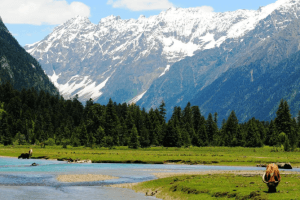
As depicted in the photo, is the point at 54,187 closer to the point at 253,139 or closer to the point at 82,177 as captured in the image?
the point at 82,177

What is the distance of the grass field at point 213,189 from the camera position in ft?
137

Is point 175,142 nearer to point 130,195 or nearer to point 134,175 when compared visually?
point 134,175

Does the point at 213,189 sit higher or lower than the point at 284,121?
lower

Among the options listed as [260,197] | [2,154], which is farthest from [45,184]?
[2,154]

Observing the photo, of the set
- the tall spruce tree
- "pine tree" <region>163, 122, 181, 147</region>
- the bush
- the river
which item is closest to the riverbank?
the river

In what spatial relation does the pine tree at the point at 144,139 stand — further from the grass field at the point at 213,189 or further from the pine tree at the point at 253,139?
the grass field at the point at 213,189

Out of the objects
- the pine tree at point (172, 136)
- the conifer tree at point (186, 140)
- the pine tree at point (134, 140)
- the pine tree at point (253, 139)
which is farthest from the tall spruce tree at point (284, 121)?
the pine tree at point (134, 140)

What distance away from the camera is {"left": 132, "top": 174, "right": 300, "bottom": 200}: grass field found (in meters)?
41.9

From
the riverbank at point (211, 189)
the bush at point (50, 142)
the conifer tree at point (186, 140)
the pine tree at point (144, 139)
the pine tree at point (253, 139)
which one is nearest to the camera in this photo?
the riverbank at point (211, 189)

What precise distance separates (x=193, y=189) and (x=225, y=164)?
169 feet

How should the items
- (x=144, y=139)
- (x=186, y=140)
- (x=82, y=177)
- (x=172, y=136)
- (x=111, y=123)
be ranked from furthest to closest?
(x=111, y=123) < (x=186, y=140) < (x=172, y=136) < (x=144, y=139) < (x=82, y=177)

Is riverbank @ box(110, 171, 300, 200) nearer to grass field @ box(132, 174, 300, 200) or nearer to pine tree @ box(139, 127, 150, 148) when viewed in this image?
grass field @ box(132, 174, 300, 200)

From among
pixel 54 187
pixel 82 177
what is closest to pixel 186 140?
pixel 82 177

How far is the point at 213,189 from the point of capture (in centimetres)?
4784
